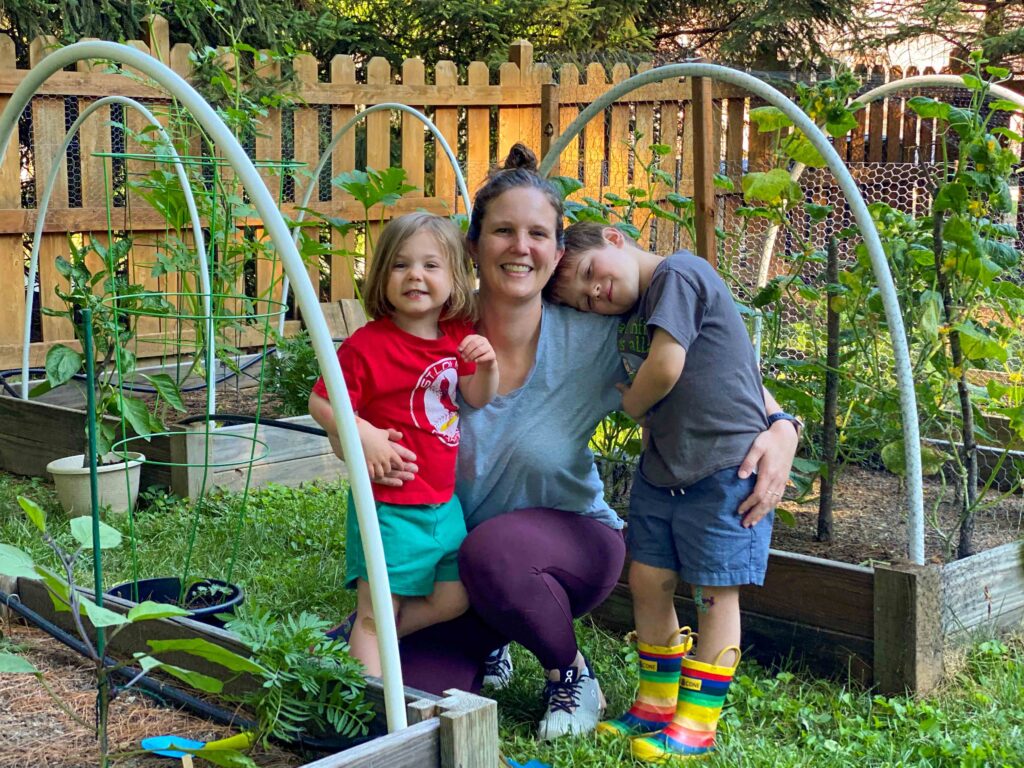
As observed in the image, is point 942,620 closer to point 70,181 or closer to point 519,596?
point 519,596

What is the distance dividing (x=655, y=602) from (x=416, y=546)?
50 centimetres

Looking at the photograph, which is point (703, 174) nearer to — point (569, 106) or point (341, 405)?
point (341, 405)

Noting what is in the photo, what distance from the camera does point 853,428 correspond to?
314 cm

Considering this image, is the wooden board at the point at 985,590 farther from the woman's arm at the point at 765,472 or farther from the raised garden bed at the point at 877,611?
the woman's arm at the point at 765,472

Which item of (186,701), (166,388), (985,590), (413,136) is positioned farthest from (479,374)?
(413,136)

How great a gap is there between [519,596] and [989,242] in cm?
148

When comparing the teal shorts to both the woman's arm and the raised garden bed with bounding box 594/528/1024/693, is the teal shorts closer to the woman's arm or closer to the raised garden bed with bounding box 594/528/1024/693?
the woman's arm

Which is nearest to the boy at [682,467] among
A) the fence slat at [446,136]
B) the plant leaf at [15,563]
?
the plant leaf at [15,563]

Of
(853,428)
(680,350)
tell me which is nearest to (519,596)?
(680,350)

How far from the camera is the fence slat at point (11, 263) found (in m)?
5.29

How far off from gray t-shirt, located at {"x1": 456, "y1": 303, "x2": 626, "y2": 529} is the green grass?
1.51ft

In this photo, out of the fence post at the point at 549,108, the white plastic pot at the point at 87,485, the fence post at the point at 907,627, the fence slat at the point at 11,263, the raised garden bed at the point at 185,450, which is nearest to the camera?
the fence post at the point at 907,627

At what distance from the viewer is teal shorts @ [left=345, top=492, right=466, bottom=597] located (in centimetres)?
211

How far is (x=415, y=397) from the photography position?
214cm
